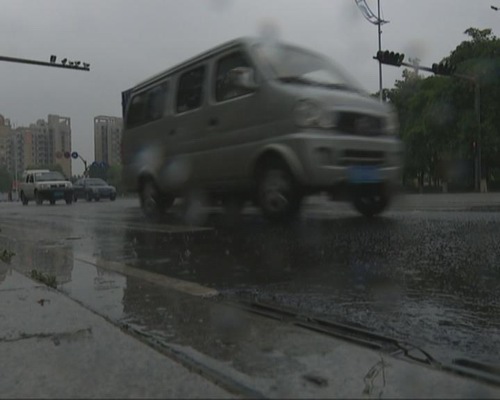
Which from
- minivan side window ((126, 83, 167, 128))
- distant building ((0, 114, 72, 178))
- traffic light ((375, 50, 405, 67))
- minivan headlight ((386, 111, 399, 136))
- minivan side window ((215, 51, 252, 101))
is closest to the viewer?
minivan headlight ((386, 111, 399, 136))

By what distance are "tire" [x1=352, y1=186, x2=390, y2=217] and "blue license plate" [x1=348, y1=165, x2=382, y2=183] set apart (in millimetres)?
351

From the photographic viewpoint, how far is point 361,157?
5.98 metres

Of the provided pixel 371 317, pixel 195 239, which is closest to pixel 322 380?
pixel 371 317

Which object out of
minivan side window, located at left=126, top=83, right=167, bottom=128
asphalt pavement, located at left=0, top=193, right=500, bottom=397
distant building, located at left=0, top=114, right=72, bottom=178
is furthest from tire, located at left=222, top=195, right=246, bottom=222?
distant building, located at left=0, top=114, right=72, bottom=178

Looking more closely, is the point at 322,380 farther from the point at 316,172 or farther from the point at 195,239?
the point at 195,239

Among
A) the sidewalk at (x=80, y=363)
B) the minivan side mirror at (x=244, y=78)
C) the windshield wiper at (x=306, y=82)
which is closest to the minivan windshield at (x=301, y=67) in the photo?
the windshield wiper at (x=306, y=82)

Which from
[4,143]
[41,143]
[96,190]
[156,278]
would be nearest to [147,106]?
[156,278]

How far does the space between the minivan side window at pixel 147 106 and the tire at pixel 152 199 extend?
1.00 metres

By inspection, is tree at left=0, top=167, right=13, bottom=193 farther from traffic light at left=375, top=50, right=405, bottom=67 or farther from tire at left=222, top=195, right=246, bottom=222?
tire at left=222, top=195, right=246, bottom=222

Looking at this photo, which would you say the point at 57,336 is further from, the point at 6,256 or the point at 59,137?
the point at 59,137

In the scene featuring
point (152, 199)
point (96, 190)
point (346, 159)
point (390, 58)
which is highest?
point (390, 58)

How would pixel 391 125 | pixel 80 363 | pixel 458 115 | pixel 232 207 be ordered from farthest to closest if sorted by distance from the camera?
pixel 458 115, pixel 232 207, pixel 391 125, pixel 80 363

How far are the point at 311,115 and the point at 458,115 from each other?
1307 inches

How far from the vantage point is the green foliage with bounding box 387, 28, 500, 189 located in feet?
112
